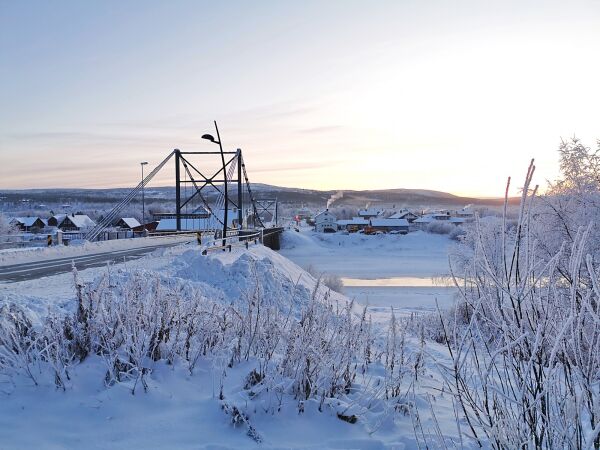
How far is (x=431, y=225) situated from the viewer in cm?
9225

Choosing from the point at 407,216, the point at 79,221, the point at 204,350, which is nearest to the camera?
the point at 204,350

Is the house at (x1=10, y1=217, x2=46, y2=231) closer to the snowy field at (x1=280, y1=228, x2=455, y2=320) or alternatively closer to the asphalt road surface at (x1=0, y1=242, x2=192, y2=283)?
the snowy field at (x1=280, y1=228, x2=455, y2=320)

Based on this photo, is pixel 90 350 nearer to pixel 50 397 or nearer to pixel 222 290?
pixel 50 397

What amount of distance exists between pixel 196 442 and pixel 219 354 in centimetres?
153

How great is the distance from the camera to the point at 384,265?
5519cm

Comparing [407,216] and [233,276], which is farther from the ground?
[233,276]

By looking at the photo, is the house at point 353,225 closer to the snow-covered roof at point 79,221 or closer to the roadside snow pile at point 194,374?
the snow-covered roof at point 79,221

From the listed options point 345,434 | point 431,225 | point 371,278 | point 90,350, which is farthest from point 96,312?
point 431,225

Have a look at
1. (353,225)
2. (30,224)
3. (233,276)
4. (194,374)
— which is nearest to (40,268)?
(233,276)

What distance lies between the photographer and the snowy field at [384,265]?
2928cm

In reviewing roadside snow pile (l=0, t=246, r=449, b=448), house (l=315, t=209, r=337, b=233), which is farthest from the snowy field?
house (l=315, t=209, r=337, b=233)

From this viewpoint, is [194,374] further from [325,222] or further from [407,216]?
[407,216]

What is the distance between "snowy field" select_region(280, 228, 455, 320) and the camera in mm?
29281

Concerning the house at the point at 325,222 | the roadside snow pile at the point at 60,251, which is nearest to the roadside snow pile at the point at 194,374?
the roadside snow pile at the point at 60,251
